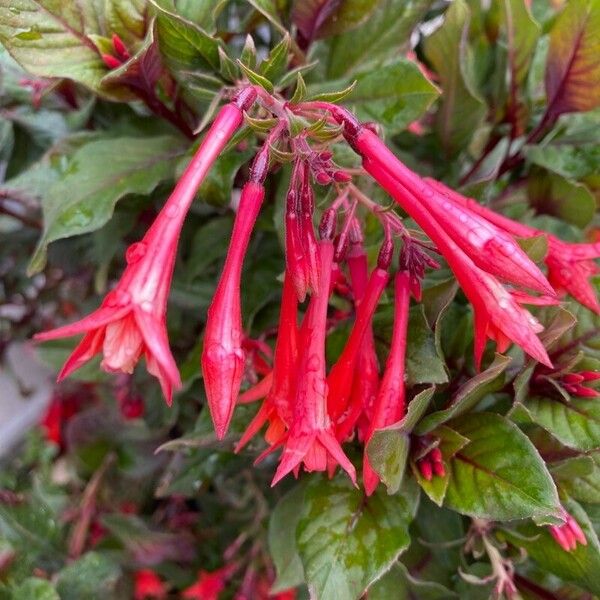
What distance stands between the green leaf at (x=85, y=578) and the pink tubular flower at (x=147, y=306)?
45cm

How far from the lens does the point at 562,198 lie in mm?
729

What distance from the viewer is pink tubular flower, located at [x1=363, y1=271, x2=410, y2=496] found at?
1.67 feet

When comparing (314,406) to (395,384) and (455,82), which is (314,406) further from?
(455,82)

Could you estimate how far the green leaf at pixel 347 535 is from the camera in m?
0.52

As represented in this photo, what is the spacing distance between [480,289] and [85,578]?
58 cm

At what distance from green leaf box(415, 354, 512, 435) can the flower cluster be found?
0.6 inches

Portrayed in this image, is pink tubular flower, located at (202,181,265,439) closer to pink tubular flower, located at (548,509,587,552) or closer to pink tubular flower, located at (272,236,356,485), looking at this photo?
pink tubular flower, located at (272,236,356,485)

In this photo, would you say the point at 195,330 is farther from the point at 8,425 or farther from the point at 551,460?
the point at 8,425

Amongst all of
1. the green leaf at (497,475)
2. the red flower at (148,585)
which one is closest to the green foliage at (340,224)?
the green leaf at (497,475)

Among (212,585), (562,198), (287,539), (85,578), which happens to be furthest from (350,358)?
(212,585)

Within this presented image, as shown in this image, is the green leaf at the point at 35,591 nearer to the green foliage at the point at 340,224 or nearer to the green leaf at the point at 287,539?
the green foliage at the point at 340,224

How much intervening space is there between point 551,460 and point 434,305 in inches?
6.6

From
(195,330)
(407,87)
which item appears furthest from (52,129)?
(407,87)

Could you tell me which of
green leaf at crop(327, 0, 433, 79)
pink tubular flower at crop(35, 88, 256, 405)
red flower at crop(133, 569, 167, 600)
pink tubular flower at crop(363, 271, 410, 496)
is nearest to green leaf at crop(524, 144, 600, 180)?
green leaf at crop(327, 0, 433, 79)
